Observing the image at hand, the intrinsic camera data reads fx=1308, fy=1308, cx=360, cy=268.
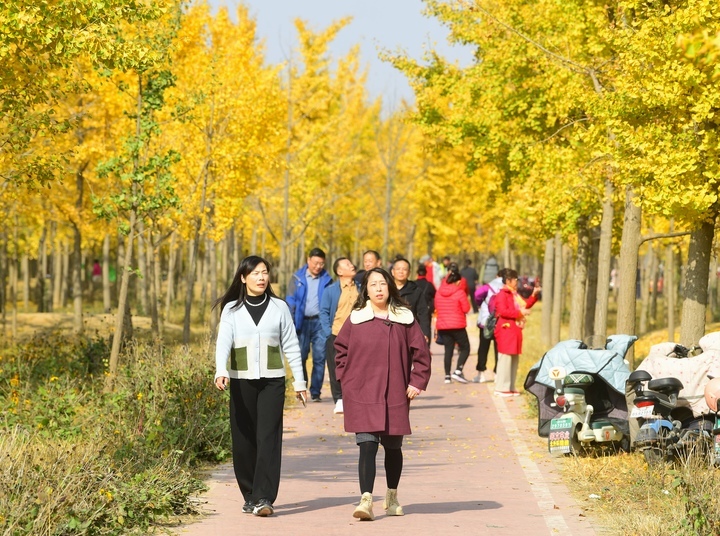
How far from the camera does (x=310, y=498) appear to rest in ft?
30.9

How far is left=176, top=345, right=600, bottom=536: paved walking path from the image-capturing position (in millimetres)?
8266

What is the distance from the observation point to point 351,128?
4359 centimetres

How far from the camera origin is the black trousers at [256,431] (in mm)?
8680

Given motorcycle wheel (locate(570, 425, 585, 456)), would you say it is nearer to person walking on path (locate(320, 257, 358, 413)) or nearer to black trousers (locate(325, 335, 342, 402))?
person walking on path (locate(320, 257, 358, 413))

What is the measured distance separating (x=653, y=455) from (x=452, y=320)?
1021 cm

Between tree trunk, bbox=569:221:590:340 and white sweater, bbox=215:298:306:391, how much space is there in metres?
13.6

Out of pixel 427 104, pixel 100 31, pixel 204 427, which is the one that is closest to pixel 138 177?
pixel 100 31

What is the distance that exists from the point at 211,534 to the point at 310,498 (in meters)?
1.63

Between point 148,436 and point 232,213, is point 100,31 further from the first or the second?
point 232,213

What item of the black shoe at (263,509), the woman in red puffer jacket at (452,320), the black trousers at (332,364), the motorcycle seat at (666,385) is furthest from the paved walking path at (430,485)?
the woman in red puffer jacket at (452,320)

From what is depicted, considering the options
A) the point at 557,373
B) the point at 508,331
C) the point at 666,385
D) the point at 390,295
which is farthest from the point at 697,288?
the point at 390,295

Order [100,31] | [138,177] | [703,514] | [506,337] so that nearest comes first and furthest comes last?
[703,514]
[100,31]
[138,177]
[506,337]

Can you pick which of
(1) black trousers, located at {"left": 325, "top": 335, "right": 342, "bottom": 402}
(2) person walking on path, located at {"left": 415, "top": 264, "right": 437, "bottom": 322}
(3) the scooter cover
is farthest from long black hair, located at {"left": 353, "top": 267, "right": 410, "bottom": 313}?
(2) person walking on path, located at {"left": 415, "top": 264, "right": 437, "bottom": 322}

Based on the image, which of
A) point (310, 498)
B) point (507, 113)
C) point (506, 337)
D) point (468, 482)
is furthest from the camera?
point (507, 113)
